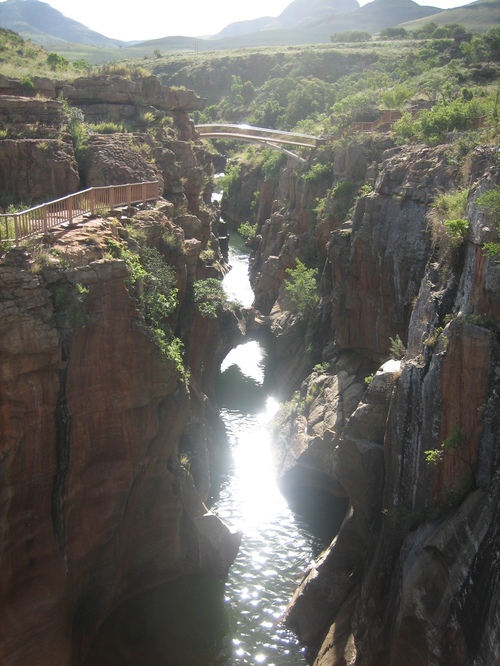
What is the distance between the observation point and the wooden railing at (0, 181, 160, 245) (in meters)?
17.3

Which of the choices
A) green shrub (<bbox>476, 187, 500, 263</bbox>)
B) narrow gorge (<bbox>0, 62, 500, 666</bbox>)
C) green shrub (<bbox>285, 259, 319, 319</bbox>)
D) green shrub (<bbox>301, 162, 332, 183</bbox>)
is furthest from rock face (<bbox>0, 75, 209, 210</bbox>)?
green shrub (<bbox>476, 187, 500, 263</bbox>)

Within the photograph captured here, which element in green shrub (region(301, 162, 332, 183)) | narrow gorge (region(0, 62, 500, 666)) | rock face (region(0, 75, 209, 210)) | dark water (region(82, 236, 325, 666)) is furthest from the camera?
green shrub (region(301, 162, 332, 183))

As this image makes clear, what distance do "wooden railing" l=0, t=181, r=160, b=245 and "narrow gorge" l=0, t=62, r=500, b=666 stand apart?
51 centimetres

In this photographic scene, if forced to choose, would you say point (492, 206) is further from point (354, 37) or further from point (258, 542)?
point (354, 37)

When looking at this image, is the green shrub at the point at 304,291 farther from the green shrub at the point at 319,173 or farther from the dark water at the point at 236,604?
the dark water at the point at 236,604

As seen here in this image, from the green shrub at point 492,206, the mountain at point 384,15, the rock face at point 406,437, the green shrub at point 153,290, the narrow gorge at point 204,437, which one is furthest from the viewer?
the mountain at point 384,15

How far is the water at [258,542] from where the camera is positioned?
20.3m

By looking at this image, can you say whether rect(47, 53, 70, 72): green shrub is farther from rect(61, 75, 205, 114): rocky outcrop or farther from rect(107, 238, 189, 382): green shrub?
rect(107, 238, 189, 382): green shrub

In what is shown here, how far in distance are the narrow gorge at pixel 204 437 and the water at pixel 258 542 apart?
0.16 metres

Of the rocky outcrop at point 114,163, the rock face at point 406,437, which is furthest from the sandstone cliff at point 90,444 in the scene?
the rock face at point 406,437

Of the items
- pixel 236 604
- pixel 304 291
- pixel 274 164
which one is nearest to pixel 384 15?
pixel 274 164

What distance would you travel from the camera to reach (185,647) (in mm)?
19922

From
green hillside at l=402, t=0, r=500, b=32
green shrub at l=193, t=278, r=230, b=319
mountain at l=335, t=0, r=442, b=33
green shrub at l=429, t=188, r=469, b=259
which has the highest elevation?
mountain at l=335, t=0, r=442, b=33

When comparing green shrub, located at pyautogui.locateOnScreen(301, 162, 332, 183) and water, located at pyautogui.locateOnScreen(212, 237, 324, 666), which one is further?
green shrub, located at pyautogui.locateOnScreen(301, 162, 332, 183)
